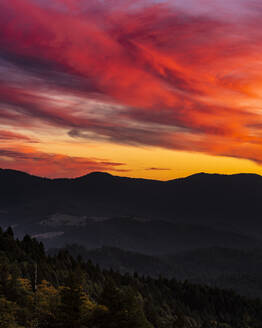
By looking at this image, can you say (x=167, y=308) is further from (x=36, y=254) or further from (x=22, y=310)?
(x=22, y=310)

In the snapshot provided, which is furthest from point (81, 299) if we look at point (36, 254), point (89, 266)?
point (89, 266)

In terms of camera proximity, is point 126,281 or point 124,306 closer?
point 124,306

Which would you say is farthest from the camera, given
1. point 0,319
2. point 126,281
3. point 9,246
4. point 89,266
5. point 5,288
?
point 126,281

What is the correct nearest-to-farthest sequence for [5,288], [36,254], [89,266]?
[5,288] < [36,254] < [89,266]

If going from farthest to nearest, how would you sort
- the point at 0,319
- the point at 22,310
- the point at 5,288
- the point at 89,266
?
the point at 89,266 < the point at 5,288 < the point at 22,310 < the point at 0,319

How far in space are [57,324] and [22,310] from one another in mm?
6212

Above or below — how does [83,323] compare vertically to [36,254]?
above

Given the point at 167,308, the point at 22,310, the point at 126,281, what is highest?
the point at 22,310

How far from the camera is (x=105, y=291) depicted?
3712 centimetres

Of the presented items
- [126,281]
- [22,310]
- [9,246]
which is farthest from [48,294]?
[126,281]

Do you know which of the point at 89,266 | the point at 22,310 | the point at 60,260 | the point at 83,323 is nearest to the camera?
the point at 83,323

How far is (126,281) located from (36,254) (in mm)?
64069

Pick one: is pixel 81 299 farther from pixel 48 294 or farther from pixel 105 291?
pixel 48 294

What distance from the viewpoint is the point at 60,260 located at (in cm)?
14550
